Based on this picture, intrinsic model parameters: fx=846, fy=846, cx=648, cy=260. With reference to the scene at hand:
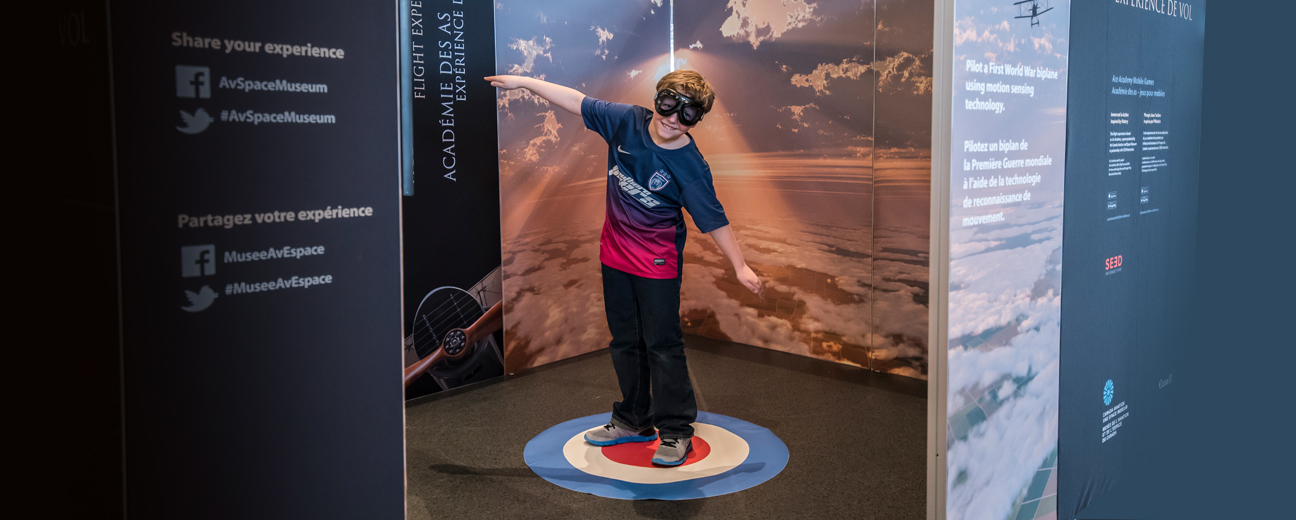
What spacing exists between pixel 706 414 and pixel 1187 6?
2.58 m

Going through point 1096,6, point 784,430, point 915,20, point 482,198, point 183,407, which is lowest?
point 784,430

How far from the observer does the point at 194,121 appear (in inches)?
46.1

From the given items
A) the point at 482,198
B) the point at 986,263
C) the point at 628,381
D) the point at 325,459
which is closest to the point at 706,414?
the point at 628,381

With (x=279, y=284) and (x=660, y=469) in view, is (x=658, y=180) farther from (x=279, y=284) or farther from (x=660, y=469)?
(x=279, y=284)

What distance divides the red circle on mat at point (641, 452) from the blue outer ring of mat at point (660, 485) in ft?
0.57

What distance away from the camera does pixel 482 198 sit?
4.43 m

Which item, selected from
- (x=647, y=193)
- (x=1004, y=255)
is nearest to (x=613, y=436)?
(x=647, y=193)

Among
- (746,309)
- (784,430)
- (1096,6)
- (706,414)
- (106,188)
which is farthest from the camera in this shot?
(746,309)

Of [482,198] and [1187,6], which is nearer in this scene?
[1187,6]

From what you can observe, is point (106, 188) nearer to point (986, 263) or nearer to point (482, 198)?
point (986, 263)

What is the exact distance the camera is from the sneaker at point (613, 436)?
3545mm

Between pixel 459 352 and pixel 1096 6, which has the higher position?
pixel 1096 6

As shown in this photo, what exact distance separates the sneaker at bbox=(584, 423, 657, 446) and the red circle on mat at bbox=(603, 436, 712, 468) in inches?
1.0

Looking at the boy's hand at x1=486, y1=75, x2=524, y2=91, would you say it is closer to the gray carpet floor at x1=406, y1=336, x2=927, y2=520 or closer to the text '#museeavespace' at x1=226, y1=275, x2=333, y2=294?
the gray carpet floor at x1=406, y1=336, x2=927, y2=520
